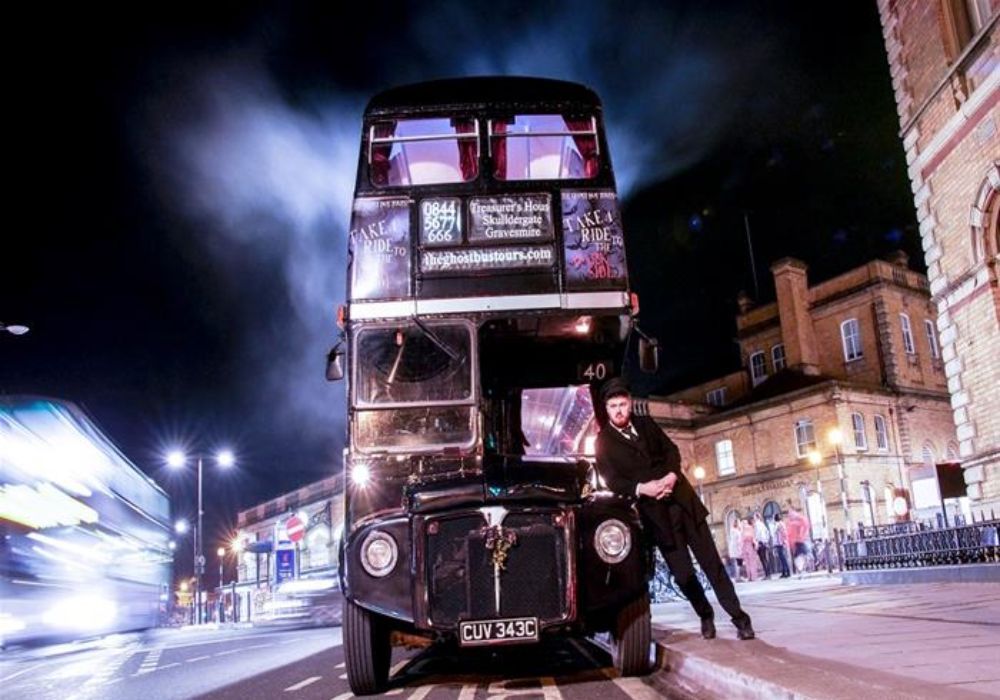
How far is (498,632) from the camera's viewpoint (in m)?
5.26

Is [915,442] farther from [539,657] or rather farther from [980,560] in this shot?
[539,657]

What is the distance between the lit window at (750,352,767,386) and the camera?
160ft

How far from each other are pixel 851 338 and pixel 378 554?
1661 inches

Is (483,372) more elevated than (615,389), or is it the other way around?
(483,372)

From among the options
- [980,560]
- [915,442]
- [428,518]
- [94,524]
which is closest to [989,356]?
[980,560]

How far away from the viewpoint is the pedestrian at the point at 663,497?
5984mm

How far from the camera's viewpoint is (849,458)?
1486 inches

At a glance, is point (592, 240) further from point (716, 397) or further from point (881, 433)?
point (716, 397)

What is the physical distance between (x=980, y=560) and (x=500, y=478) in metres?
9.06

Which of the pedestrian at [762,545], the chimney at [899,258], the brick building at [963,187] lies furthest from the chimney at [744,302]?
the brick building at [963,187]

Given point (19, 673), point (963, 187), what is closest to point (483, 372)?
point (19, 673)

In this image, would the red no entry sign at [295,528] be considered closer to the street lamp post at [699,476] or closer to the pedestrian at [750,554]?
the pedestrian at [750,554]

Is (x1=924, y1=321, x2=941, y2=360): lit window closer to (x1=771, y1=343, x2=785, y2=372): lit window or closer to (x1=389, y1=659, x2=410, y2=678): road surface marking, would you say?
(x1=771, y1=343, x2=785, y2=372): lit window

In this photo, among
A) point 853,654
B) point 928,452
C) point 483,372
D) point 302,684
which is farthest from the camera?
point 928,452
